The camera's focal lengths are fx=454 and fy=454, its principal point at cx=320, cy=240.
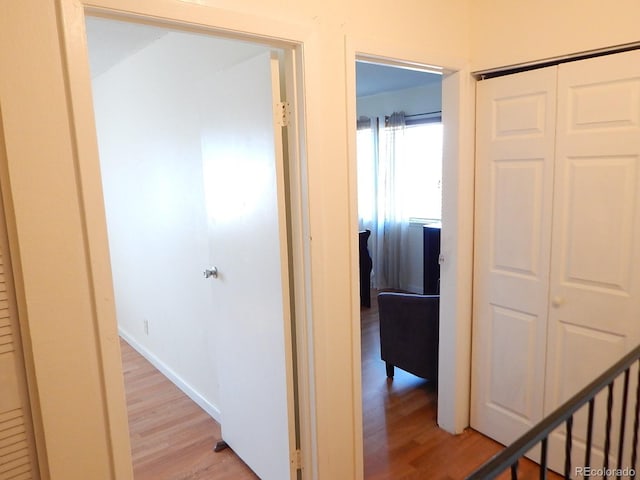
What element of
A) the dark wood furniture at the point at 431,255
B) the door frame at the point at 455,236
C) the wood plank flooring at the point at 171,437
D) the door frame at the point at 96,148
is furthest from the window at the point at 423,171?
the door frame at the point at 96,148

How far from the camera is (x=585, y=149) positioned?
6.48 ft

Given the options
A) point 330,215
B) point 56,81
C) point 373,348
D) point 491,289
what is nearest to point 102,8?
point 56,81

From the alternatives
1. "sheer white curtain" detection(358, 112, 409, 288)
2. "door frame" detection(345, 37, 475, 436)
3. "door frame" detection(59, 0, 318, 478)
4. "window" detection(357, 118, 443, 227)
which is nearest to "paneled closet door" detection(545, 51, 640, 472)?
"door frame" detection(345, 37, 475, 436)

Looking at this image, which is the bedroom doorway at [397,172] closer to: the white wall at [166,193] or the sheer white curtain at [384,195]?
the sheer white curtain at [384,195]

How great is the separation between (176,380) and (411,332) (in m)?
1.69

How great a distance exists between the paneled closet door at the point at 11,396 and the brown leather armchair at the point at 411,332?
2.22 meters

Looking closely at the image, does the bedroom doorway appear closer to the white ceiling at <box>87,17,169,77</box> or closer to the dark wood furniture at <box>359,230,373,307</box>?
the dark wood furniture at <box>359,230,373,307</box>

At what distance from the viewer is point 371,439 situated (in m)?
2.54

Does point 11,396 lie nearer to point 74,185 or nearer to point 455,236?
point 74,185

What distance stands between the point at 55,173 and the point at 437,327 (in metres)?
2.34

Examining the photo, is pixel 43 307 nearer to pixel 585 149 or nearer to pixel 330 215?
pixel 330 215

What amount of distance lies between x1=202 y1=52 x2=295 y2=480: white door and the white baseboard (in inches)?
13.8

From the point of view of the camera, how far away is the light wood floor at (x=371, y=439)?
2.29 m

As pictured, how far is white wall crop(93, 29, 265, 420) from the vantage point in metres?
2.58
